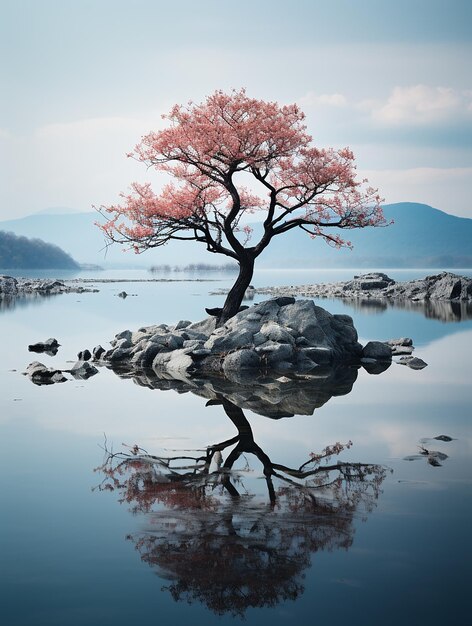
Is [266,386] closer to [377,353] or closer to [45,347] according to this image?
[377,353]

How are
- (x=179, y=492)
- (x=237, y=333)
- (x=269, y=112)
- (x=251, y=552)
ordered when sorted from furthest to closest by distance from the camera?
(x=269, y=112), (x=237, y=333), (x=179, y=492), (x=251, y=552)

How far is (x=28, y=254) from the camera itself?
585 feet

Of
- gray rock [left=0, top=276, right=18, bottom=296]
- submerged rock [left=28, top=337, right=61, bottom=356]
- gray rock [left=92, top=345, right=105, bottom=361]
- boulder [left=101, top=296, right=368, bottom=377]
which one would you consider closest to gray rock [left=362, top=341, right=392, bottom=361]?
boulder [left=101, top=296, right=368, bottom=377]

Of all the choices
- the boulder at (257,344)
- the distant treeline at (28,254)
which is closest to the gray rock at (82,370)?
the boulder at (257,344)

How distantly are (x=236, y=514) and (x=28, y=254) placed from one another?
178 meters

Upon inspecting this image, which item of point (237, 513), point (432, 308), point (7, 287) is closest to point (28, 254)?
point (7, 287)

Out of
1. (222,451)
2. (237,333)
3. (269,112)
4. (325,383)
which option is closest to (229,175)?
(269,112)

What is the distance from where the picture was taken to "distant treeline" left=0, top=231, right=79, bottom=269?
169750 millimetres

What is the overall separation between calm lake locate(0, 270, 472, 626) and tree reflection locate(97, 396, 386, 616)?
29 mm

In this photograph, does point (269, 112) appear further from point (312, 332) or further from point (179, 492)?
point (179, 492)

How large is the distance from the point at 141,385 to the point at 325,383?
543 centimetres

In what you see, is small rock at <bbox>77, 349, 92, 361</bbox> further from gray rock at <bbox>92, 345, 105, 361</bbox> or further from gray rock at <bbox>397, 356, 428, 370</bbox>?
gray rock at <bbox>397, 356, 428, 370</bbox>

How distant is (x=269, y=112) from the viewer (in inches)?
1040

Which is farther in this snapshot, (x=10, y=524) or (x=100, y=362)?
(x=100, y=362)
